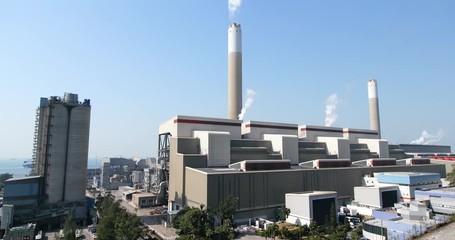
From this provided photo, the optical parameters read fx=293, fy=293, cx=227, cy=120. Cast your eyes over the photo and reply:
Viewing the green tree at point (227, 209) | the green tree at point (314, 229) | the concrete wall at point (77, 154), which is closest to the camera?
the green tree at point (314, 229)

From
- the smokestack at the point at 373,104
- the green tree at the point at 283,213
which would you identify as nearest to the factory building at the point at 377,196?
the green tree at the point at 283,213

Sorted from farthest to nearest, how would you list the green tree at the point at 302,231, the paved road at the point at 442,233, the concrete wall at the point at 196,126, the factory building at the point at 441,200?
the concrete wall at the point at 196,126 < the factory building at the point at 441,200 < the green tree at the point at 302,231 < the paved road at the point at 442,233

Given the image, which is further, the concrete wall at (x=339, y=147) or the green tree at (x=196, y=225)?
the concrete wall at (x=339, y=147)

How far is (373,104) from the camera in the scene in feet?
363

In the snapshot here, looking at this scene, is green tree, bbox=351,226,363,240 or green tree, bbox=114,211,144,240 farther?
green tree, bbox=351,226,363,240

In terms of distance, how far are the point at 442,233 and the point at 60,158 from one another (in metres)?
64.9

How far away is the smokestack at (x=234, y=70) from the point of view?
3194 inches

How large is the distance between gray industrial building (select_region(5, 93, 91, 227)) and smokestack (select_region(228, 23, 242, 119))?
36112mm

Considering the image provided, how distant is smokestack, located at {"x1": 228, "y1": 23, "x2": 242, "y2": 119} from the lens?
81131 mm

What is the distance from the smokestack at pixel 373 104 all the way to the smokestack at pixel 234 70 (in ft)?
190

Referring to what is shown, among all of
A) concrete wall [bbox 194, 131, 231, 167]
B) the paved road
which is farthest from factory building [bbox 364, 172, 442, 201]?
the paved road

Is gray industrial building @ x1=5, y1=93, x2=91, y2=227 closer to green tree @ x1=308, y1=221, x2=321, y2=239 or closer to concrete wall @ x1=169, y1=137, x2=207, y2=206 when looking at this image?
concrete wall @ x1=169, y1=137, x2=207, y2=206

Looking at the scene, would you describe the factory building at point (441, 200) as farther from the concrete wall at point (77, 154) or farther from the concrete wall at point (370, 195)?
the concrete wall at point (77, 154)

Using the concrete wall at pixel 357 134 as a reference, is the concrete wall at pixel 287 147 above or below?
below
